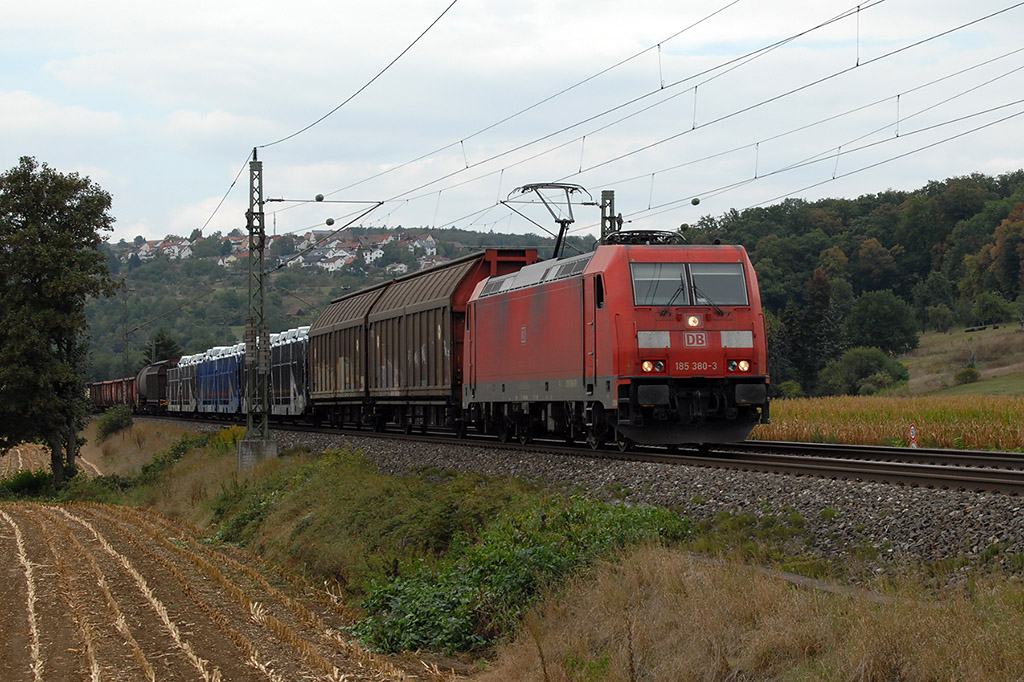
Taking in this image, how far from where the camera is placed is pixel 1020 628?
6.23m

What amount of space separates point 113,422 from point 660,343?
58.3 metres

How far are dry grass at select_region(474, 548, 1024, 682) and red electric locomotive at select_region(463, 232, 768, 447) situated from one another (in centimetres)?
824

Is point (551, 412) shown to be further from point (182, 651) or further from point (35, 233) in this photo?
point (35, 233)

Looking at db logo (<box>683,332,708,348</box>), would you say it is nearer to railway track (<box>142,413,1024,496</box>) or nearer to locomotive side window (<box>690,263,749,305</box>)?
locomotive side window (<box>690,263,749,305</box>)

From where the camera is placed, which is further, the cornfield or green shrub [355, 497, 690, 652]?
the cornfield

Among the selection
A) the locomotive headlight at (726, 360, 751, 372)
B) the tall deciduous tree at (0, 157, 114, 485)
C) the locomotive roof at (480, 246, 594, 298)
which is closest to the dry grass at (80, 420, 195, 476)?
the tall deciduous tree at (0, 157, 114, 485)

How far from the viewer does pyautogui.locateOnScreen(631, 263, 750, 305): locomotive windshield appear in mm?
18078

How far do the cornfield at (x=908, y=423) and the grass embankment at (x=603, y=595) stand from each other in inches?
435

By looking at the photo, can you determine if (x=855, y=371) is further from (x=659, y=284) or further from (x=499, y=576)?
(x=499, y=576)

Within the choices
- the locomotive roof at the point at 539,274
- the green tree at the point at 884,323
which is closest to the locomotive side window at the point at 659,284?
the locomotive roof at the point at 539,274

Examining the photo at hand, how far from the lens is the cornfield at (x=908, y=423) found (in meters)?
22.4

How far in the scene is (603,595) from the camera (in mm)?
9109

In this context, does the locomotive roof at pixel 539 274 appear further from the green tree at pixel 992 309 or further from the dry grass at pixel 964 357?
the green tree at pixel 992 309

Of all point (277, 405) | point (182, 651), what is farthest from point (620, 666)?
point (277, 405)
